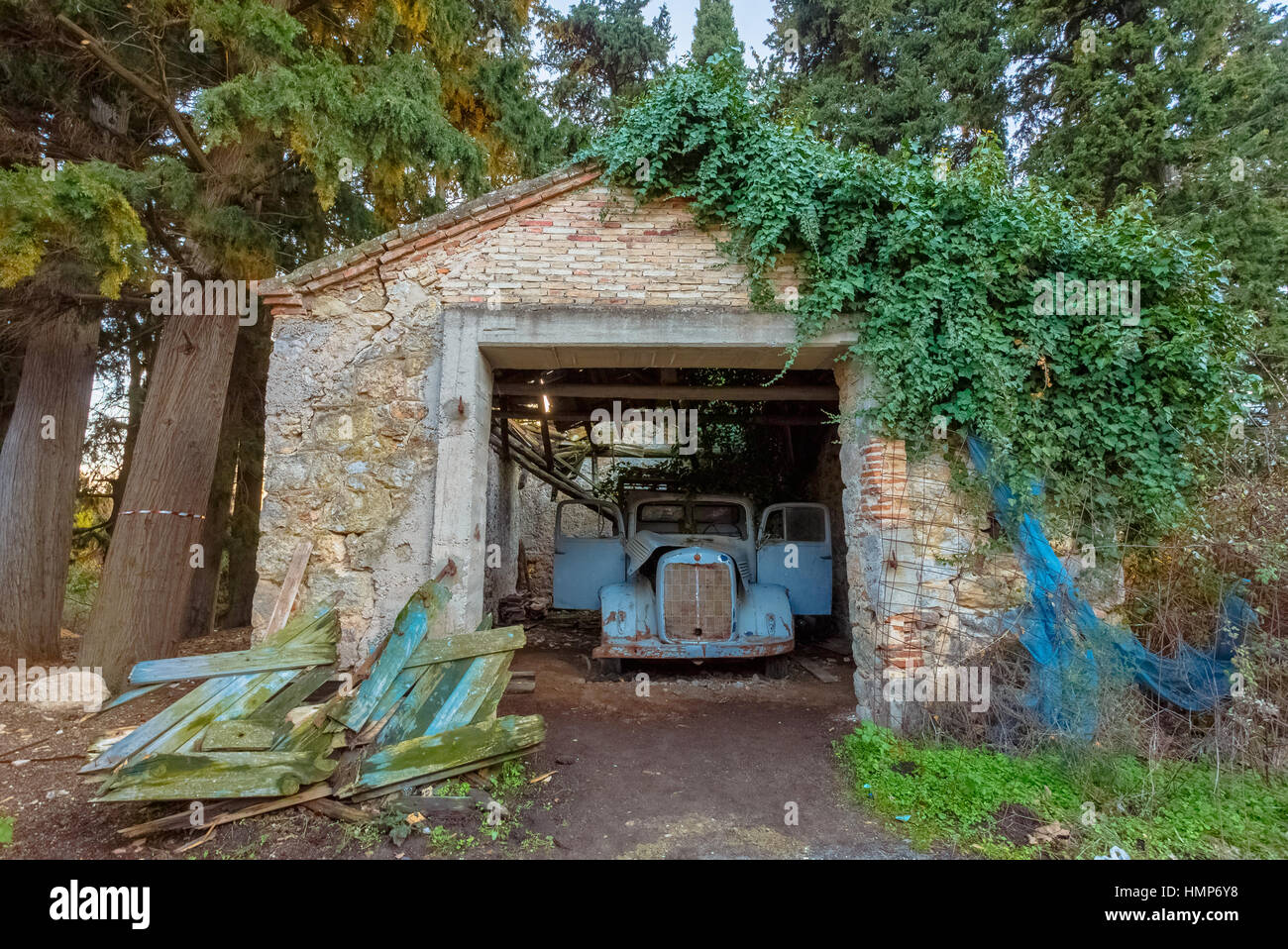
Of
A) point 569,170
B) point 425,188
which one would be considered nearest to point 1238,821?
point 569,170

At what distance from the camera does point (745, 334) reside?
483 cm

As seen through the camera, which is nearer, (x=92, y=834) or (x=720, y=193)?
(x=92, y=834)

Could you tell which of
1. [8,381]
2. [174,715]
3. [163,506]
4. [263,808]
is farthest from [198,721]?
[8,381]

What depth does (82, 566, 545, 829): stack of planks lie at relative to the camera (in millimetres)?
3039

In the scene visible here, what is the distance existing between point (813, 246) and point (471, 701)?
402 centimetres

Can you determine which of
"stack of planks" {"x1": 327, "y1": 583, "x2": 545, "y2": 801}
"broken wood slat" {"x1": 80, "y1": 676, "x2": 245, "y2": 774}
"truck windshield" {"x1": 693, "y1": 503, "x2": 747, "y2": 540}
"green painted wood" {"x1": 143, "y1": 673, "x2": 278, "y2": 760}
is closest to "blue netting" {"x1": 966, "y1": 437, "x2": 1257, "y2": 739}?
"stack of planks" {"x1": 327, "y1": 583, "x2": 545, "y2": 801}

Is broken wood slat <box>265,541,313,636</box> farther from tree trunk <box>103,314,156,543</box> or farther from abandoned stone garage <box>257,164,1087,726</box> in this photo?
tree trunk <box>103,314,156,543</box>

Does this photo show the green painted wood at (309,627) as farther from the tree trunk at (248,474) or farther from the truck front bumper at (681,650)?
the tree trunk at (248,474)

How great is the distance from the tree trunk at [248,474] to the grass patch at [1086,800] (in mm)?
7197

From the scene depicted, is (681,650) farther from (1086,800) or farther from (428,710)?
(1086,800)

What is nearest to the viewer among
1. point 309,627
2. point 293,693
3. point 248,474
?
point 293,693

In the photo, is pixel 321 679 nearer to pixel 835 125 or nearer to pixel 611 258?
pixel 611 258

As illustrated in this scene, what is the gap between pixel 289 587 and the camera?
4.52m

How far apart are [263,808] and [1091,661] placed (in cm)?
499
